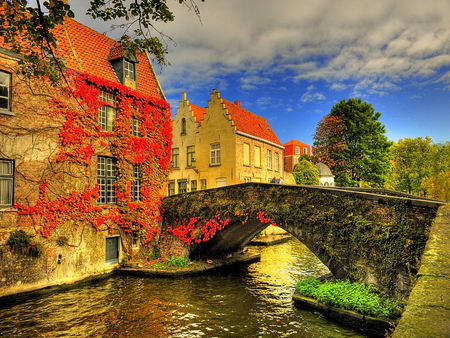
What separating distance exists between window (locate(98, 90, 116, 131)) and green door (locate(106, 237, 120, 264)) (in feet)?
17.9

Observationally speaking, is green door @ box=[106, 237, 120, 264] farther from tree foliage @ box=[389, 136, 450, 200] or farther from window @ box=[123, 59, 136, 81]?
tree foliage @ box=[389, 136, 450, 200]

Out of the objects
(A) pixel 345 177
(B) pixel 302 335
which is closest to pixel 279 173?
(A) pixel 345 177

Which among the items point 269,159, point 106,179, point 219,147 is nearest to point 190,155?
point 219,147

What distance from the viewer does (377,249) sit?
922 cm

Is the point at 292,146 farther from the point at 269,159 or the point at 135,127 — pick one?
the point at 135,127

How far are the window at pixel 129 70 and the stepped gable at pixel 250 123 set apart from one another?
922 centimetres

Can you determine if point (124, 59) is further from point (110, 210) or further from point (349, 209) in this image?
point (349, 209)

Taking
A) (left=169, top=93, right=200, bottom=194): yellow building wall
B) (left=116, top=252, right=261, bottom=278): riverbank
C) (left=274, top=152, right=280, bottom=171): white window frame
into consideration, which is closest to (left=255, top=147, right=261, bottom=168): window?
(left=274, top=152, right=280, bottom=171): white window frame

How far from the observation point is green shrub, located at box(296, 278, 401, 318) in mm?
8375

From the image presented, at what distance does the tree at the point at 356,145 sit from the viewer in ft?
105

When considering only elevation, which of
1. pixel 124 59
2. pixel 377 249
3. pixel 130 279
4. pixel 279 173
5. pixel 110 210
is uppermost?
pixel 124 59

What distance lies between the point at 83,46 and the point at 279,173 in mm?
19220

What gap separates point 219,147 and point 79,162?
12.0 metres

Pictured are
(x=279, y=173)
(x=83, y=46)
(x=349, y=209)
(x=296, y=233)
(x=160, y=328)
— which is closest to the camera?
(x=160, y=328)
